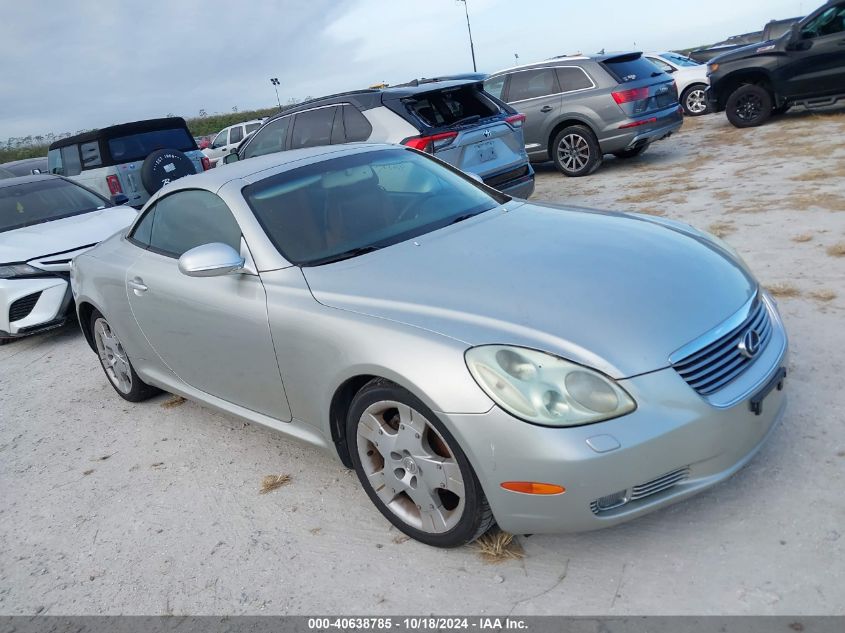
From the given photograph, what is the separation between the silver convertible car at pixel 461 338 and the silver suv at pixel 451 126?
2.55m

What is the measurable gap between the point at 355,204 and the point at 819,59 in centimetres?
1093

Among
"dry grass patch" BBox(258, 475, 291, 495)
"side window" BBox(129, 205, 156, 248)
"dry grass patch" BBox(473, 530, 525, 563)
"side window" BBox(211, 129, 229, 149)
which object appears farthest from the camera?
"side window" BBox(211, 129, 229, 149)

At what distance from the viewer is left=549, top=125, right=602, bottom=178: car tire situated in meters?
10.5

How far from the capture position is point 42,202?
24.8 ft

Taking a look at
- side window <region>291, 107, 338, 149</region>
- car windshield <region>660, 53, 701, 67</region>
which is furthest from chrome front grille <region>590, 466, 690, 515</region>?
car windshield <region>660, 53, 701, 67</region>

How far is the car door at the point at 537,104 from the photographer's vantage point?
1062cm

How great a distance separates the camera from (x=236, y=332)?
3.35 metres

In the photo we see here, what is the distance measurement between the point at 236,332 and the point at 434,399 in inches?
50.2

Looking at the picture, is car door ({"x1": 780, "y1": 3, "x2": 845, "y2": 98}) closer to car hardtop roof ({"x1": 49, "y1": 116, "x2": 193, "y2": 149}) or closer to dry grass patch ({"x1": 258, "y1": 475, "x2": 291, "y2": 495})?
car hardtop roof ({"x1": 49, "y1": 116, "x2": 193, "y2": 149})

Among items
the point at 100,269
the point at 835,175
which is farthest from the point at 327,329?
the point at 835,175

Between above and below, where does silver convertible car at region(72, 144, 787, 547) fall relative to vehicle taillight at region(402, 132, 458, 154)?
below

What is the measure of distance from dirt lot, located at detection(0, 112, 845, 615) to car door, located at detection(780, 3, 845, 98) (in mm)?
7933

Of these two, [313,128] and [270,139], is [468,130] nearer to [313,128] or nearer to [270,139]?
[313,128]

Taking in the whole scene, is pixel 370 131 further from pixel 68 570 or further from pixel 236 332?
pixel 68 570
